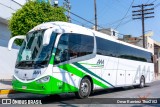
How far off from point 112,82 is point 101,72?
169 cm

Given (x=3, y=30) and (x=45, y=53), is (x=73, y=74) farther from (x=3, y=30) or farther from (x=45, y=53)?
(x=3, y=30)

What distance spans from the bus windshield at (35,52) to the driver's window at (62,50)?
38 centimetres

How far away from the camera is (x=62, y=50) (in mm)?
12578

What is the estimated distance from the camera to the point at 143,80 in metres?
23.5

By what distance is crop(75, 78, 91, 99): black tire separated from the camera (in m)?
13.6

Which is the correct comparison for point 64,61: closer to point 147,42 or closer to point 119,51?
point 119,51

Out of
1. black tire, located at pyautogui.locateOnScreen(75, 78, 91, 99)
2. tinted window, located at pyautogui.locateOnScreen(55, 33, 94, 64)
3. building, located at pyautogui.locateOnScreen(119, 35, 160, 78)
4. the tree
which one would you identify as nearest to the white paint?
the tree

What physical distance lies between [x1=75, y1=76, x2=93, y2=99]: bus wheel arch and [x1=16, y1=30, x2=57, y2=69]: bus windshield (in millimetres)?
2593

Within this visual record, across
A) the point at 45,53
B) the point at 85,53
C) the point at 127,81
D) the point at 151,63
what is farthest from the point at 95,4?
the point at 45,53

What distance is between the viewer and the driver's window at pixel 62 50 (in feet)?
40.4

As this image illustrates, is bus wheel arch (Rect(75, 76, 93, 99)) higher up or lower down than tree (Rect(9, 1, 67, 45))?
lower down

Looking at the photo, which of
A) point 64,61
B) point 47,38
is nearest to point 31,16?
point 64,61

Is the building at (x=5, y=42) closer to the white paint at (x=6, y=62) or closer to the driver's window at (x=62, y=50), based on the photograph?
the white paint at (x=6, y=62)

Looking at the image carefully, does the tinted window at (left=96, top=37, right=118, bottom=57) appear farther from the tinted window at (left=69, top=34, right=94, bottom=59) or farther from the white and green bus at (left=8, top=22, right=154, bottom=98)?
the tinted window at (left=69, top=34, right=94, bottom=59)
